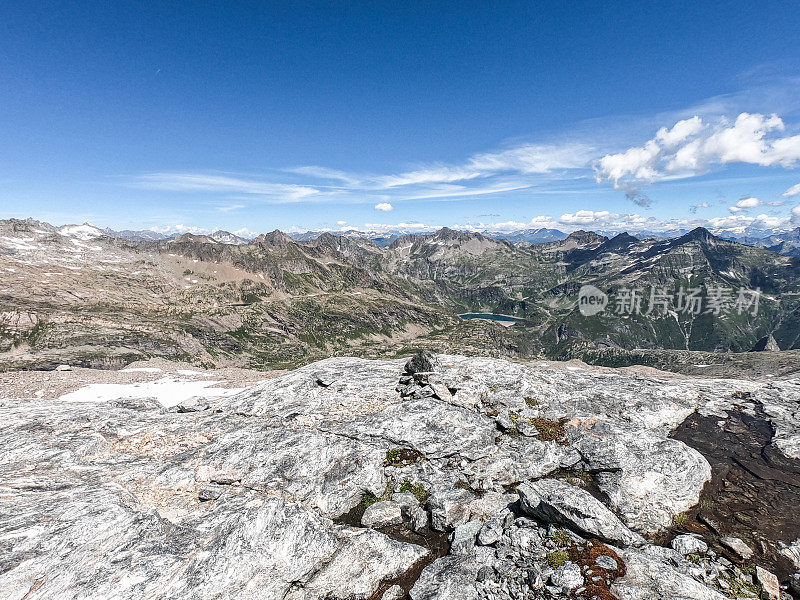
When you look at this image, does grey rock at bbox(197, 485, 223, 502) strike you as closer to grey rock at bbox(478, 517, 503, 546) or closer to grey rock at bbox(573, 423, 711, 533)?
grey rock at bbox(478, 517, 503, 546)

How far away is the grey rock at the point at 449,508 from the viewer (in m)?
16.7

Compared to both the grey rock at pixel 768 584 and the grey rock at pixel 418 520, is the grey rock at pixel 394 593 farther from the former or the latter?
the grey rock at pixel 768 584

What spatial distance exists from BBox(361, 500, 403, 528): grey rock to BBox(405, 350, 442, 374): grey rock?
14.5 metres

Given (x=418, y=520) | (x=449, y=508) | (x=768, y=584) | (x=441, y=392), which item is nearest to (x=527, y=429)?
(x=441, y=392)

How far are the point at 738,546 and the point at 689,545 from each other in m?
2.16

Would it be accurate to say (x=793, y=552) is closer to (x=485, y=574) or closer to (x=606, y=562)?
(x=606, y=562)

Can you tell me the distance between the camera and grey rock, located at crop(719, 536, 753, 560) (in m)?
14.5

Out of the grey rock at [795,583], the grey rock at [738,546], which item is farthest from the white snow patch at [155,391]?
the grey rock at [795,583]

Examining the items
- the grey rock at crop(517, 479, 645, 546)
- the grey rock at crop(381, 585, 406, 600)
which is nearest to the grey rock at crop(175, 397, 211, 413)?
the grey rock at crop(381, 585, 406, 600)

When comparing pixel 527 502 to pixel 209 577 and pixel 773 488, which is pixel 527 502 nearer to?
pixel 209 577

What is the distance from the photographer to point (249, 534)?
15117 millimetres

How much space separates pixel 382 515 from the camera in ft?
56.7

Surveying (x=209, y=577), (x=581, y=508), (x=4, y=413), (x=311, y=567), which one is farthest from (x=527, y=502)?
(x=4, y=413)

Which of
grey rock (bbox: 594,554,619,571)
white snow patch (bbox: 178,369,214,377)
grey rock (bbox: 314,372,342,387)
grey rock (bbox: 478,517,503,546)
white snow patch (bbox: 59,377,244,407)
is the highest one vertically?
grey rock (bbox: 314,372,342,387)
